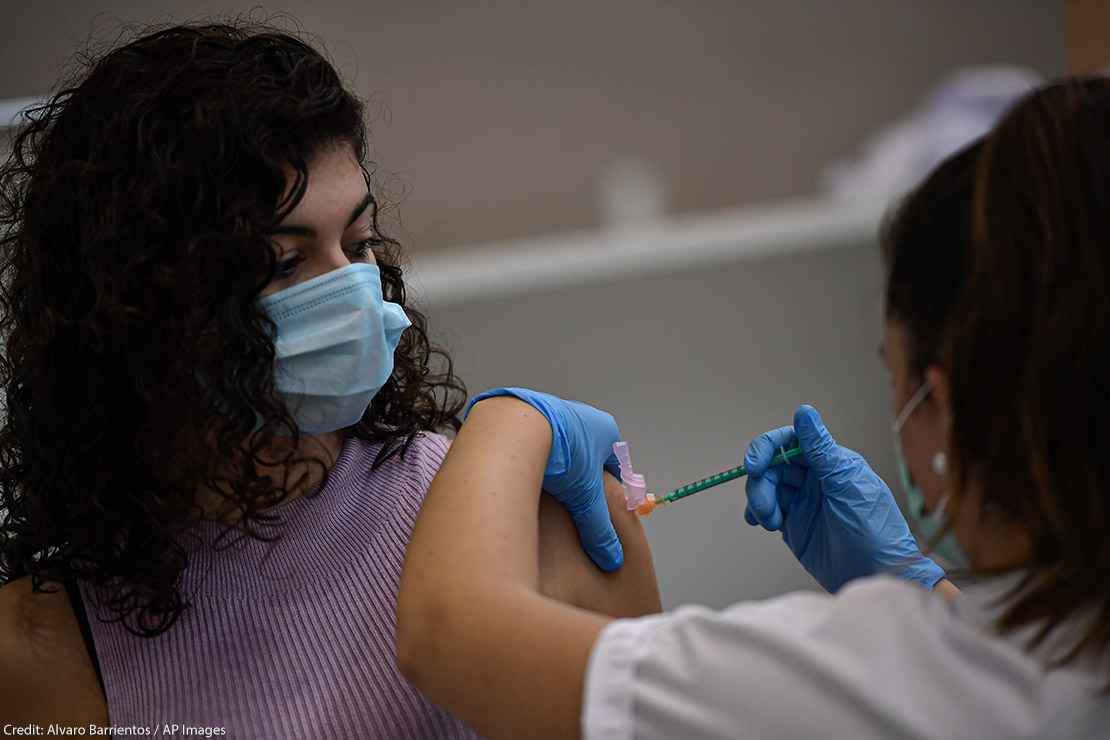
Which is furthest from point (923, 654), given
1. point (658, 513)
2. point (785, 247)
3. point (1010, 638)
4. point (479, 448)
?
point (785, 247)

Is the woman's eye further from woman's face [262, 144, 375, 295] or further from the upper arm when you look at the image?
the upper arm

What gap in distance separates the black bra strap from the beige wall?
4.51 feet

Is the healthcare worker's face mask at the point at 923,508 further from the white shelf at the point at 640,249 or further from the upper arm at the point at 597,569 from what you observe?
the white shelf at the point at 640,249

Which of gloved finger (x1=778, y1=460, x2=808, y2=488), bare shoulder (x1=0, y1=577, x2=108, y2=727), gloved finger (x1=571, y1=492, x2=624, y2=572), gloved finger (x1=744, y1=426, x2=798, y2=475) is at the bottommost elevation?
bare shoulder (x1=0, y1=577, x2=108, y2=727)

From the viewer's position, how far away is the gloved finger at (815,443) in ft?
4.75

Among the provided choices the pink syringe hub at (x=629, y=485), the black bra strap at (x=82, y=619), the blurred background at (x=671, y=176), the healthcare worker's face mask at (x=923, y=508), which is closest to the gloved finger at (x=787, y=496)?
the pink syringe hub at (x=629, y=485)

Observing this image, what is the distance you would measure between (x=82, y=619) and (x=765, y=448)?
0.95 metres

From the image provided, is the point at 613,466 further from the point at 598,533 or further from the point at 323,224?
the point at 323,224

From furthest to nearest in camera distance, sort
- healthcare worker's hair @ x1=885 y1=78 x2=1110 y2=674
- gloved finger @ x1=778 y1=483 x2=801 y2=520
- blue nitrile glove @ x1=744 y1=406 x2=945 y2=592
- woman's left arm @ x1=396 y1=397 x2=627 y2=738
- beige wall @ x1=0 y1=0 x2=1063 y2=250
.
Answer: beige wall @ x1=0 y1=0 x2=1063 y2=250
gloved finger @ x1=778 y1=483 x2=801 y2=520
blue nitrile glove @ x1=744 y1=406 x2=945 y2=592
woman's left arm @ x1=396 y1=397 x2=627 y2=738
healthcare worker's hair @ x1=885 y1=78 x2=1110 y2=674

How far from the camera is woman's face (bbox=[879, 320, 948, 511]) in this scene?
93cm

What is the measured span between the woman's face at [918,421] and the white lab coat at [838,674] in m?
0.11

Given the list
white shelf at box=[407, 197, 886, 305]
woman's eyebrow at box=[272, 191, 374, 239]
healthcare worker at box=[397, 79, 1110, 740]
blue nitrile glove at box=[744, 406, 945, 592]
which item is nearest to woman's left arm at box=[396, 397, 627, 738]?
healthcare worker at box=[397, 79, 1110, 740]

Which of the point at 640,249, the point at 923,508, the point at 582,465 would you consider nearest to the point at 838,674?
the point at 923,508

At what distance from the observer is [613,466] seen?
1.56 m
